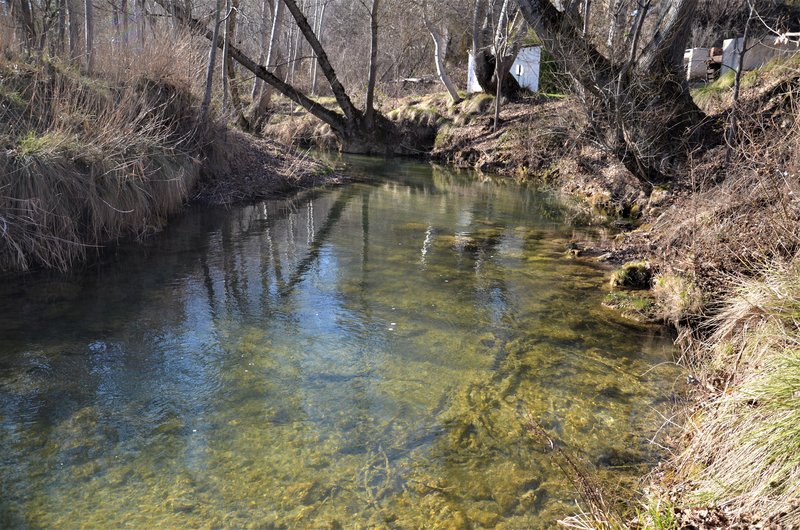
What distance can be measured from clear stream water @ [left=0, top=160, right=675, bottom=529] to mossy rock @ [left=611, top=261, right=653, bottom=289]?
0.33m

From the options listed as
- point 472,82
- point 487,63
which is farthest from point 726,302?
point 472,82

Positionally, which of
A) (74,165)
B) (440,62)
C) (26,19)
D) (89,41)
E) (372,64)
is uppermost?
(440,62)

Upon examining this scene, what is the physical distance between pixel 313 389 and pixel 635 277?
498cm

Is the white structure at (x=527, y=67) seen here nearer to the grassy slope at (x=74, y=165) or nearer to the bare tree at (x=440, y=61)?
the bare tree at (x=440, y=61)

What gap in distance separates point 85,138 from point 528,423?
7773 millimetres

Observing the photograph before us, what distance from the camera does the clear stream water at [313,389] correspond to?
13.4ft

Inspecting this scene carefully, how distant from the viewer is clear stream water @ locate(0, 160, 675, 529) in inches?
160

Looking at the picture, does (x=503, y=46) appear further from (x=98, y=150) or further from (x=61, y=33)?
(x=98, y=150)

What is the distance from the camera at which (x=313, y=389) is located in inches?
216

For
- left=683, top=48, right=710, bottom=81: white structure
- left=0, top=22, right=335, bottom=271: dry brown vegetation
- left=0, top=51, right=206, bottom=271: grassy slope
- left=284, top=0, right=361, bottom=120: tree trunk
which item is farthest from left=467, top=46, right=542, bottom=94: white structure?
left=0, top=51, right=206, bottom=271: grassy slope

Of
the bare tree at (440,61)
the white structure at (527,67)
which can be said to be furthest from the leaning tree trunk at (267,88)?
the white structure at (527,67)

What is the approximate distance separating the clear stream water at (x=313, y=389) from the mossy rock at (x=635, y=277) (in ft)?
1.09

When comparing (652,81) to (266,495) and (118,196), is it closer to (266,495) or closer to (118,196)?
(118,196)

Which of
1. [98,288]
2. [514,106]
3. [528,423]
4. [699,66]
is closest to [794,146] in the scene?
[528,423]
